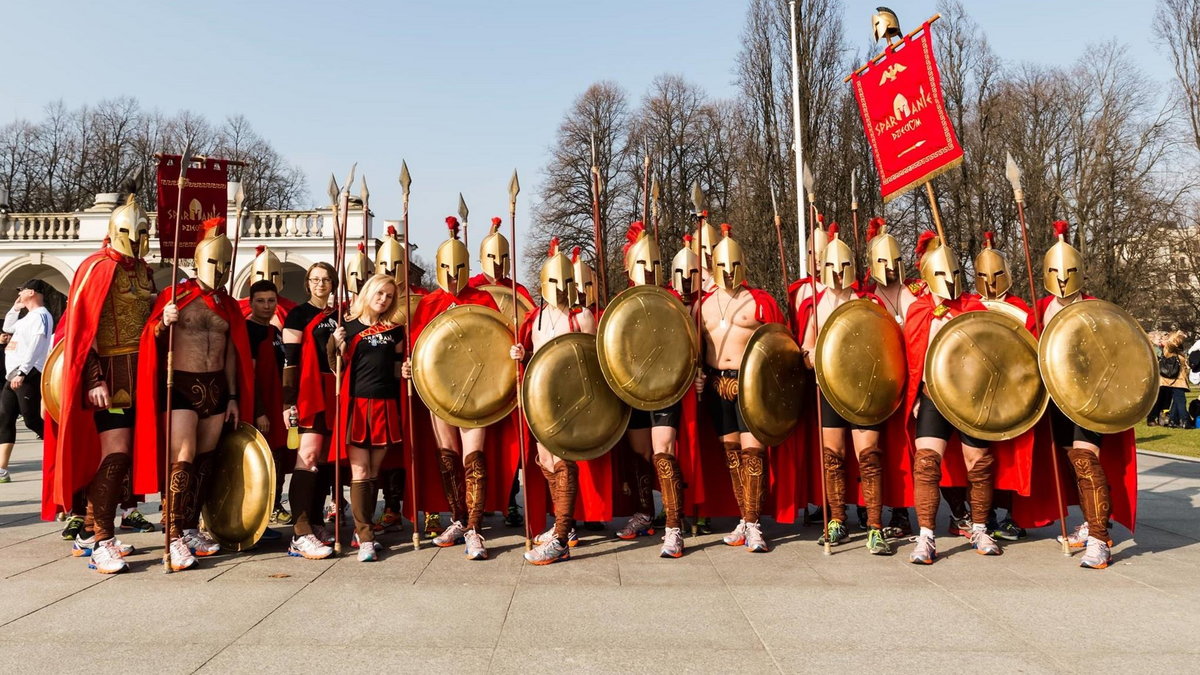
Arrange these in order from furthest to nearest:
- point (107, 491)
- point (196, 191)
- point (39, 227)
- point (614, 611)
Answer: point (39, 227)
point (196, 191)
point (107, 491)
point (614, 611)

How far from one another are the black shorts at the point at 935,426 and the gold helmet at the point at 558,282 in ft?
7.24

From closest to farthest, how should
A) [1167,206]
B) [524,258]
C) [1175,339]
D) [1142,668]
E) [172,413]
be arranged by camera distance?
[1142,668] → [172,413] → [1175,339] → [1167,206] → [524,258]

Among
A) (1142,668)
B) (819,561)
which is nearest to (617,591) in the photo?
(819,561)

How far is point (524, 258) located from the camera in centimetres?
3284

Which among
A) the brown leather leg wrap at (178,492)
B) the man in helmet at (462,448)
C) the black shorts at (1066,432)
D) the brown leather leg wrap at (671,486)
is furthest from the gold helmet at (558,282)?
the black shorts at (1066,432)

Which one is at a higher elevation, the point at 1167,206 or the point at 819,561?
the point at 1167,206

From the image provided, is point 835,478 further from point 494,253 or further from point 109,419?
point 109,419

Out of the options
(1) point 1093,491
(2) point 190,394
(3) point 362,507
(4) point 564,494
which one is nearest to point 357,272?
(2) point 190,394

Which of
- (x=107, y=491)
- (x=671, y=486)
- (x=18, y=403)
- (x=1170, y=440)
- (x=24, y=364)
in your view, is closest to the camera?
(x=107, y=491)

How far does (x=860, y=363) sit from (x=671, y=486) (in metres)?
1.34

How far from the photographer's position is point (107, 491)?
4.47 metres

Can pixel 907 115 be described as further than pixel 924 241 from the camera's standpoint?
Yes

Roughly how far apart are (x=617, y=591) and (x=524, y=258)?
96.3 ft

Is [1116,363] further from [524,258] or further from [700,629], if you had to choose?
[524,258]
